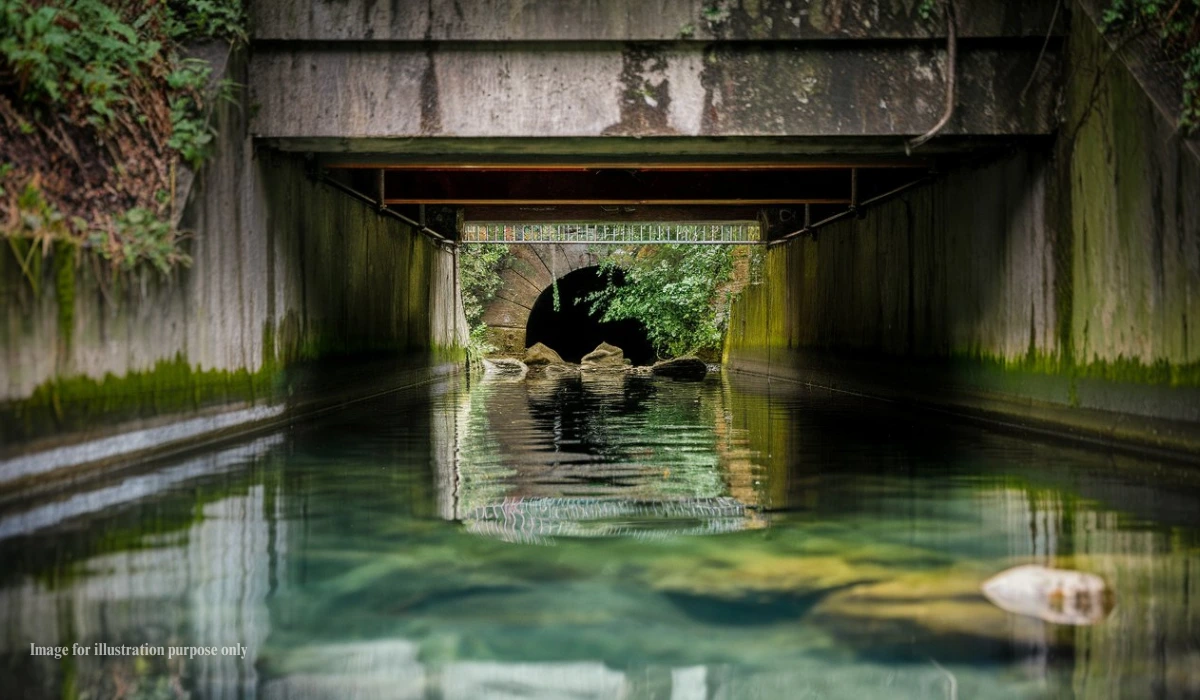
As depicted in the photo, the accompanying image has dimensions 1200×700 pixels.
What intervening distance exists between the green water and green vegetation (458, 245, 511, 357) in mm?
16901

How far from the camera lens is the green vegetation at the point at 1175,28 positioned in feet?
19.2

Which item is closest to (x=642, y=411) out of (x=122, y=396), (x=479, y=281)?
(x=122, y=396)

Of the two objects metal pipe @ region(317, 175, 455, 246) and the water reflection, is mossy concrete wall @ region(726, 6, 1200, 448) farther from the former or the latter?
metal pipe @ region(317, 175, 455, 246)

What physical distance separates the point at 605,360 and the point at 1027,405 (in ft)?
52.7

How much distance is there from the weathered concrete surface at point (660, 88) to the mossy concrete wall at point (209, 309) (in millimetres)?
856

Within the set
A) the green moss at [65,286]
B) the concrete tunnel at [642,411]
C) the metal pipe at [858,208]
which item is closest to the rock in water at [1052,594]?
the concrete tunnel at [642,411]

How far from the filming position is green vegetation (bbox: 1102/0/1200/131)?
584 centimetres

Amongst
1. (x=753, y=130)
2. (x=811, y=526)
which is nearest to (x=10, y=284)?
(x=811, y=526)

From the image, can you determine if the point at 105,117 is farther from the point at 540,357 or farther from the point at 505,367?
the point at 540,357

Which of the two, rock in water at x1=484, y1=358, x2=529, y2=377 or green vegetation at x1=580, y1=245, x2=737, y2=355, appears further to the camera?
green vegetation at x1=580, y1=245, x2=737, y2=355

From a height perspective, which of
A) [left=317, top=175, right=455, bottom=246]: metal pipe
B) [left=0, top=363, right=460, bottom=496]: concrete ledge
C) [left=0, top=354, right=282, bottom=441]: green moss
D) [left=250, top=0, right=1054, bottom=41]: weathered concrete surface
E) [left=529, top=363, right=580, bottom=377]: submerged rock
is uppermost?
[left=250, top=0, right=1054, bottom=41]: weathered concrete surface

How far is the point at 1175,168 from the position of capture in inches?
234

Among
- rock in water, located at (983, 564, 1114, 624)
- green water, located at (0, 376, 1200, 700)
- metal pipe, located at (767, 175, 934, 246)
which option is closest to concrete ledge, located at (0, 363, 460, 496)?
green water, located at (0, 376, 1200, 700)

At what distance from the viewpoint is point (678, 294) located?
912 inches
